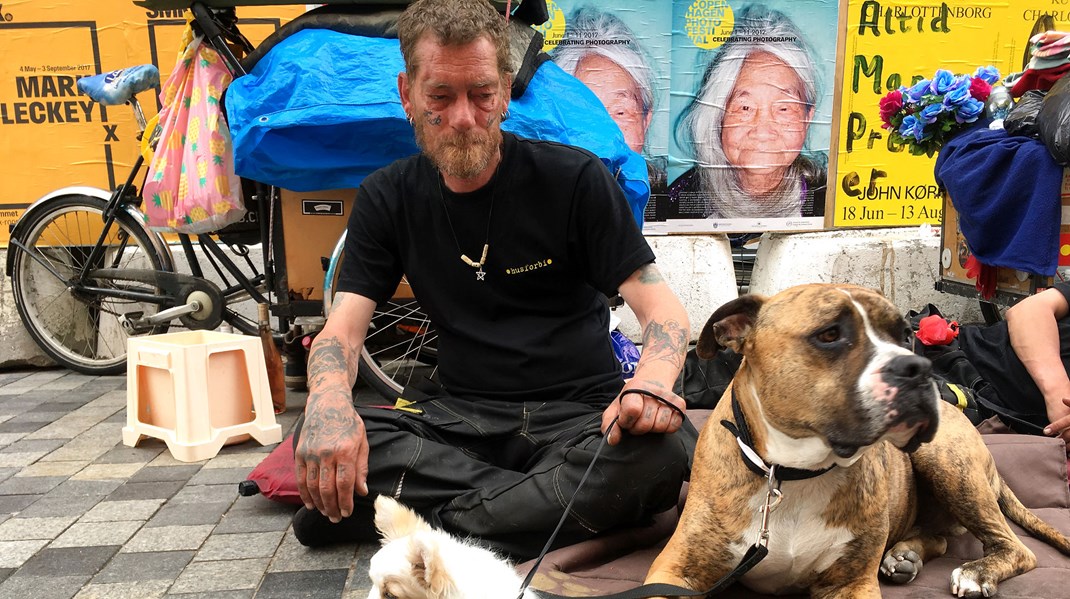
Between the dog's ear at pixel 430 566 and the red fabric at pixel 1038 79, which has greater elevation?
the red fabric at pixel 1038 79

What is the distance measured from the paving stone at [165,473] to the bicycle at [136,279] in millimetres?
1071

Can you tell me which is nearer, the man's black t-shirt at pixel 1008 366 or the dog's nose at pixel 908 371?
the dog's nose at pixel 908 371

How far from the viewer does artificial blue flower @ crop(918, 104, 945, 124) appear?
4.65 metres

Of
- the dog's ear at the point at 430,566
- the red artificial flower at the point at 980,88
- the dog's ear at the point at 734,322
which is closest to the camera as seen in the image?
the dog's ear at the point at 430,566

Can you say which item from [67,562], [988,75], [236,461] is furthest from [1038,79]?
[67,562]

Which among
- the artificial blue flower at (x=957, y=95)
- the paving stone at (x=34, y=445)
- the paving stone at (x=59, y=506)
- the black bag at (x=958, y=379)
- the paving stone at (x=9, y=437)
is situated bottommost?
the paving stone at (x=9, y=437)

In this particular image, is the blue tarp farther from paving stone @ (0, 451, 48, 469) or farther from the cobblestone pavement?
paving stone @ (0, 451, 48, 469)

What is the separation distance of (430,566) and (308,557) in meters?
1.31

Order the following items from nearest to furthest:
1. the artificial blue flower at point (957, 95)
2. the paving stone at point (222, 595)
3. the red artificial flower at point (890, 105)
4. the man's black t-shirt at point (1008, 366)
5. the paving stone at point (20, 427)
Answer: the paving stone at point (222, 595) < the man's black t-shirt at point (1008, 366) < the paving stone at point (20, 427) < the artificial blue flower at point (957, 95) < the red artificial flower at point (890, 105)

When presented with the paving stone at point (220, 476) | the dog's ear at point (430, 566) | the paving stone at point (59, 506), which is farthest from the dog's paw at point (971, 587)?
the paving stone at point (59, 506)

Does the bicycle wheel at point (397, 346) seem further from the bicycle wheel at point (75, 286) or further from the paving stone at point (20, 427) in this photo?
the paving stone at point (20, 427)

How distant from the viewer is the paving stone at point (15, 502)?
316 centimetres

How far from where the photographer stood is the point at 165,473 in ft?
11.7

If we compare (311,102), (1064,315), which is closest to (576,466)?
(311,102)
